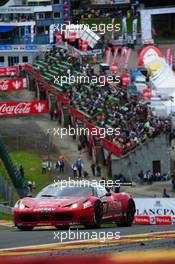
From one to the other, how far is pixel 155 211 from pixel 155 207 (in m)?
0.19

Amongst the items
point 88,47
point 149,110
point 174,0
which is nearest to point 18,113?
point 149,110

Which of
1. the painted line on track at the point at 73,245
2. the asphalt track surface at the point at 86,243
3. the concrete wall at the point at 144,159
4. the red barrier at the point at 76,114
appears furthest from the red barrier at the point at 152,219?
the red barrier at the point at 76,114

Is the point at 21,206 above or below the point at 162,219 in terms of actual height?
above

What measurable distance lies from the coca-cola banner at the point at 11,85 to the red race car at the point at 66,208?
46.6m

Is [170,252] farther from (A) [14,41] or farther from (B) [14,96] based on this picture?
(A) [14,41]

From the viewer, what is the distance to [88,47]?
79375 millimetres

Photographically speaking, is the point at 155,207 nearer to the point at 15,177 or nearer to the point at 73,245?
the point at 15,177

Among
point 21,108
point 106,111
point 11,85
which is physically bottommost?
point 106,111

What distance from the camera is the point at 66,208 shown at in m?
15.6

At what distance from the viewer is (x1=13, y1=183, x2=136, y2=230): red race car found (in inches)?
614

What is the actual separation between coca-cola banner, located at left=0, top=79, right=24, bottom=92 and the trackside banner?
31.8 metres

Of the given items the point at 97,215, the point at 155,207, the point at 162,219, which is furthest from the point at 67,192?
the point at 155,207

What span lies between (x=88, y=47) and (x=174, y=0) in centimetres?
1704

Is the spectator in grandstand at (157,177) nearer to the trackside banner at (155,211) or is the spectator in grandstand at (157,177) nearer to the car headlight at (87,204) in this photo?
the trackside banner at (155,211)
